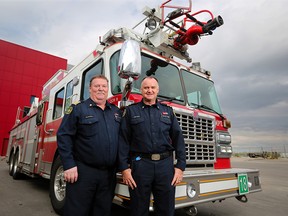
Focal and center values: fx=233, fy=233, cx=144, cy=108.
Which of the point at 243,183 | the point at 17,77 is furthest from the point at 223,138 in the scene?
the point at 17,77

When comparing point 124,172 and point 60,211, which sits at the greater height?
point 124,172

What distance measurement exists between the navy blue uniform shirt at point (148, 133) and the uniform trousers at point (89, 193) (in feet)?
0.73

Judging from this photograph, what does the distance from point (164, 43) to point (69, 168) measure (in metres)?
2.58

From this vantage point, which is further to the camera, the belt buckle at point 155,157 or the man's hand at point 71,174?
the belt buckle at point 155,157

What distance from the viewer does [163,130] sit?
236 cm

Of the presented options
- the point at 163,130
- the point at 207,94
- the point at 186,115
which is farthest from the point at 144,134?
the point at 207,94

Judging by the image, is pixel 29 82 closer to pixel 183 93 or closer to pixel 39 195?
pixel 39 195

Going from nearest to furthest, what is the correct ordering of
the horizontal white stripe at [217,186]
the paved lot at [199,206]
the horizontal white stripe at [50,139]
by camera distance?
the horizontal white stripe at [217,186]
the paved lot at [199,206]
the horizontal white stripe at [50,139]

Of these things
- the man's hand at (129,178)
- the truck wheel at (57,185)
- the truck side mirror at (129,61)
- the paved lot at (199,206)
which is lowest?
the paved lot at (199,206)

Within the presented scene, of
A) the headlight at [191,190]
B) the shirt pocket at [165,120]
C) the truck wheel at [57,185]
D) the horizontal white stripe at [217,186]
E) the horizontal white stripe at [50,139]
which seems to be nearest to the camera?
the shirt pocket at [165,120]

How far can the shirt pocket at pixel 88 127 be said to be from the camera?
7.45 feet

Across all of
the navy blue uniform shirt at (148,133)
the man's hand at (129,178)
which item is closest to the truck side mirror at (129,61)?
the navy blue uniform shirt at (148,133)

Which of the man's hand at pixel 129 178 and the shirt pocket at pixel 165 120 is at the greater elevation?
the shirt pocket at pixel 165 120

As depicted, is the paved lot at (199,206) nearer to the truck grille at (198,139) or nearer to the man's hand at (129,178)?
the truck grille at (198,139)
